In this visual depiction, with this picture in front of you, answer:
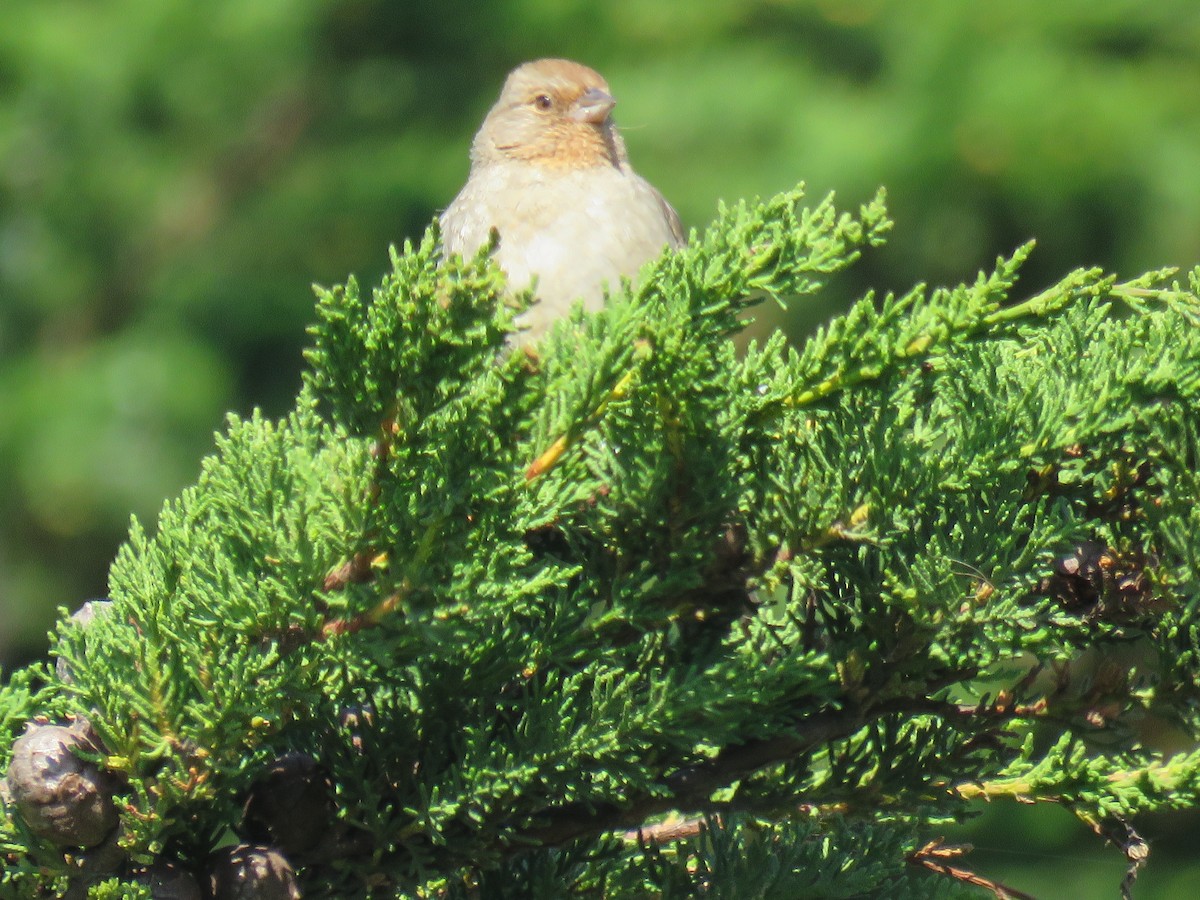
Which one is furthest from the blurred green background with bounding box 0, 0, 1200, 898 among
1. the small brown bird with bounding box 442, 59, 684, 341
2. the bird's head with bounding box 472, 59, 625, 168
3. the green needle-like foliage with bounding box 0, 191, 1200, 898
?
the green needle-like foliage with bounding box 0, 191, 1200, 898

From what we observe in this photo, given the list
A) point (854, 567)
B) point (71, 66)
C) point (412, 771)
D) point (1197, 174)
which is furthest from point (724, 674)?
point (71, 66)

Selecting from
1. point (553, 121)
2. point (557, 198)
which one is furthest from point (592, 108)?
point (557, 198)

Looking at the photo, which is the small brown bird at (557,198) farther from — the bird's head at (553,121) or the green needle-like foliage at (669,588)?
the green needle-like foliage at (669,588)

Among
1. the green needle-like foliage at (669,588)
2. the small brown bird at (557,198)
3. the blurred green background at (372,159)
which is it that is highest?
the blurred green background at (372,159)

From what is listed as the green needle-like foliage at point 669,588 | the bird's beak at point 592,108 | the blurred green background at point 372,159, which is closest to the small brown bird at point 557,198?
the bird's beak at point 592,108

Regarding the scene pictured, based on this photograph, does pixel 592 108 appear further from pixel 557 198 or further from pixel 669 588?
pixel 669 588

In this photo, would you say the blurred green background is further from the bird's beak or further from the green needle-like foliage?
the green needle-like foliage
